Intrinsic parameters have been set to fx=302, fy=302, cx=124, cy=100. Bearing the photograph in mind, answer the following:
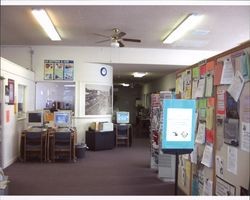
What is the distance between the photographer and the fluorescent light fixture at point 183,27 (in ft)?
16.7

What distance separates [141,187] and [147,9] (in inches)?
105

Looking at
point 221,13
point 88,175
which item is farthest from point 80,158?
point 221,13

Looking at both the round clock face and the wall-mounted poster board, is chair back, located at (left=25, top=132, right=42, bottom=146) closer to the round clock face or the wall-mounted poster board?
the round clock face

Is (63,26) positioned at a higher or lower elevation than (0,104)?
higher

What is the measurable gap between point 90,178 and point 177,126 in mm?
3022

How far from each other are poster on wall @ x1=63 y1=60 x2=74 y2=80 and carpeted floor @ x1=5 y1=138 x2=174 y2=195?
2195 millimetres

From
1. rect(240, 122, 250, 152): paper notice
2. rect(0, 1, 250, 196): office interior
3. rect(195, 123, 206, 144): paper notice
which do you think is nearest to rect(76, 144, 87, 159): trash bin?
rect(0, 1, 250, 196): office interior

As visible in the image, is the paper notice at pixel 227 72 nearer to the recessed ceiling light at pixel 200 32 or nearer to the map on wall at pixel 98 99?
the recessed ceiling light at pixel 200 32

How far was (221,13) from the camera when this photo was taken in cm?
482

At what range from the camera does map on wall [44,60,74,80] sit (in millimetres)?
7684

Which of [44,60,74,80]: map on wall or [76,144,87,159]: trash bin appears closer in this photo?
[76,144,87,159]: trash bin

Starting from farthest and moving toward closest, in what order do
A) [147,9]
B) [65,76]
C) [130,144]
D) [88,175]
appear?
[130,144]
[65,76]
[88,175]
[147,9]

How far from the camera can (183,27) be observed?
223 inches

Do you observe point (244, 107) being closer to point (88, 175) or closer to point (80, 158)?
point (88, 175)
